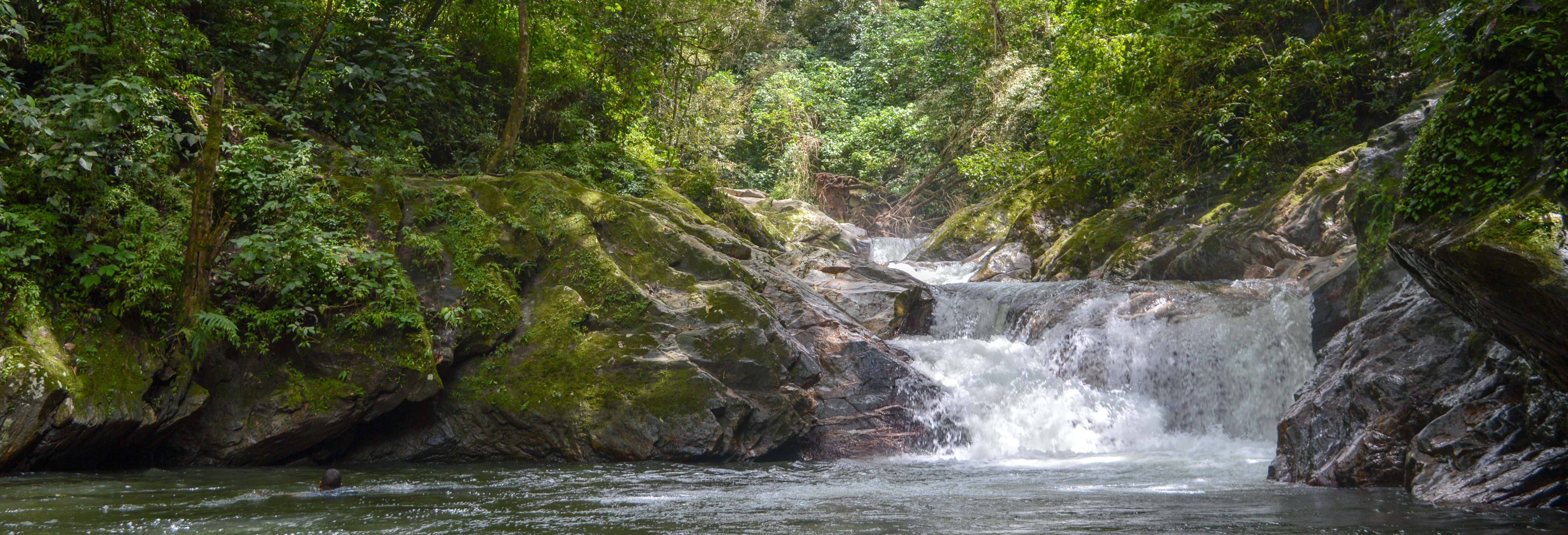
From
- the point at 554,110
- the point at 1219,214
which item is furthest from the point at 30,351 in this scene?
the point at 1219,214

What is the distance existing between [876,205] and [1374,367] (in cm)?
2263

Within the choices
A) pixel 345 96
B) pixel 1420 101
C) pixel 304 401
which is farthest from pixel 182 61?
pixel 1420 101

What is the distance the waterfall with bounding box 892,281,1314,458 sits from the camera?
10.0m

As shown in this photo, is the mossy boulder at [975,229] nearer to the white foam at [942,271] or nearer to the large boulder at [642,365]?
the white foam at [942,271]

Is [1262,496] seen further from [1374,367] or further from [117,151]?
[117,151]

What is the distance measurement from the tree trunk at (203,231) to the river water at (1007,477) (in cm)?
140

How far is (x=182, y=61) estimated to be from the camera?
897 centimetres

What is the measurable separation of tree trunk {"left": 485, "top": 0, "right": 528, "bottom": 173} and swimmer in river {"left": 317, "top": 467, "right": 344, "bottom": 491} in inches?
240

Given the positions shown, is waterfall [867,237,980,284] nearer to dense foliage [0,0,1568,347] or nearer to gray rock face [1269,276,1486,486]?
dense foliage [0,0,1568,347]

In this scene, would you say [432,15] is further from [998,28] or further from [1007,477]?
[998,28]

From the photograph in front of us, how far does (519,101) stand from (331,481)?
6.63 metres

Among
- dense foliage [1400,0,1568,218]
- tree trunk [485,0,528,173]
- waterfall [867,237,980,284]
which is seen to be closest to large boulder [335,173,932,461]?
tree trunk [485,0,528,173]

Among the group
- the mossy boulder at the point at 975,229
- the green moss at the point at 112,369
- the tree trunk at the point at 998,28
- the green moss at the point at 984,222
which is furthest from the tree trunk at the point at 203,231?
the tree trunk at the point at 998,28

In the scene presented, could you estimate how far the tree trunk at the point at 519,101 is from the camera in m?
11.0
